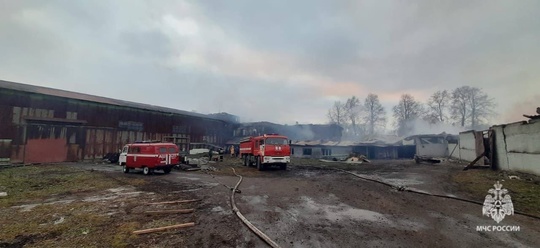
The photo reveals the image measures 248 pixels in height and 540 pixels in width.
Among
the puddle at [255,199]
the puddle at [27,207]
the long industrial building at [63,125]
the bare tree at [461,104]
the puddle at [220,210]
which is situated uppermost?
the bare tree at [461,104]

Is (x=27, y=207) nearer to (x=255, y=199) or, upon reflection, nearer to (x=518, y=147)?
(x=255, y=199)

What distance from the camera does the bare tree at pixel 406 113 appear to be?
6519 centimetres

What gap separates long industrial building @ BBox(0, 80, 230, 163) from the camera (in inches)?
960

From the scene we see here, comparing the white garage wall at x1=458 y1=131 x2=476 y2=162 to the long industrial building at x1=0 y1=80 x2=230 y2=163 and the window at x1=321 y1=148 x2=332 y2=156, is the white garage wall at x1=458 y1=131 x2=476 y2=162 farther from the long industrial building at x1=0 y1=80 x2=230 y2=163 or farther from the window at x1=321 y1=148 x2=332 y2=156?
the long industrial building at x1=0 y1=80 x2=230 y2=163

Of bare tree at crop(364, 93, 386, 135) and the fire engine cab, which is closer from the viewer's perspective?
the fire engine cab

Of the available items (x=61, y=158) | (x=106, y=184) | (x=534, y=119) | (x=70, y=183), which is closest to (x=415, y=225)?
(x=534, y=119)

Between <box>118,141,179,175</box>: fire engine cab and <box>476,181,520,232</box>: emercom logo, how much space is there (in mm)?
17713

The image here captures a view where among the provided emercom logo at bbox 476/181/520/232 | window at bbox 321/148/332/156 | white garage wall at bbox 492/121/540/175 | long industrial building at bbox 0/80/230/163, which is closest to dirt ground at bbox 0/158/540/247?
emercom logo at bbox 476/181/520/232

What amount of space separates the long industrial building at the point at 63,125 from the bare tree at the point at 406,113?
58.3 metres

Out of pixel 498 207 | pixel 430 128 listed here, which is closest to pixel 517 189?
pixel 498 207

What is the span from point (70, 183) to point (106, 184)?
7.69 ft

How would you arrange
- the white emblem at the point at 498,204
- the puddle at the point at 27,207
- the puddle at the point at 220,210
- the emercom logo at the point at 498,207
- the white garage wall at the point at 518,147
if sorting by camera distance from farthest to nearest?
the white garage wall at the point at 518,147
the puddle at the point at 27,207
the puddle at the point at 220,210
the white emblem at the point at 498,204
the emercom logo at the point at 498,207

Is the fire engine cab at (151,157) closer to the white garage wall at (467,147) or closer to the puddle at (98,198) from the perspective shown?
the puddle at (98,198)

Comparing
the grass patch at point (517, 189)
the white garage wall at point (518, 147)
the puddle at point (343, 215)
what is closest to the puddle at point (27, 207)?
the puddle at point (343, 215)
